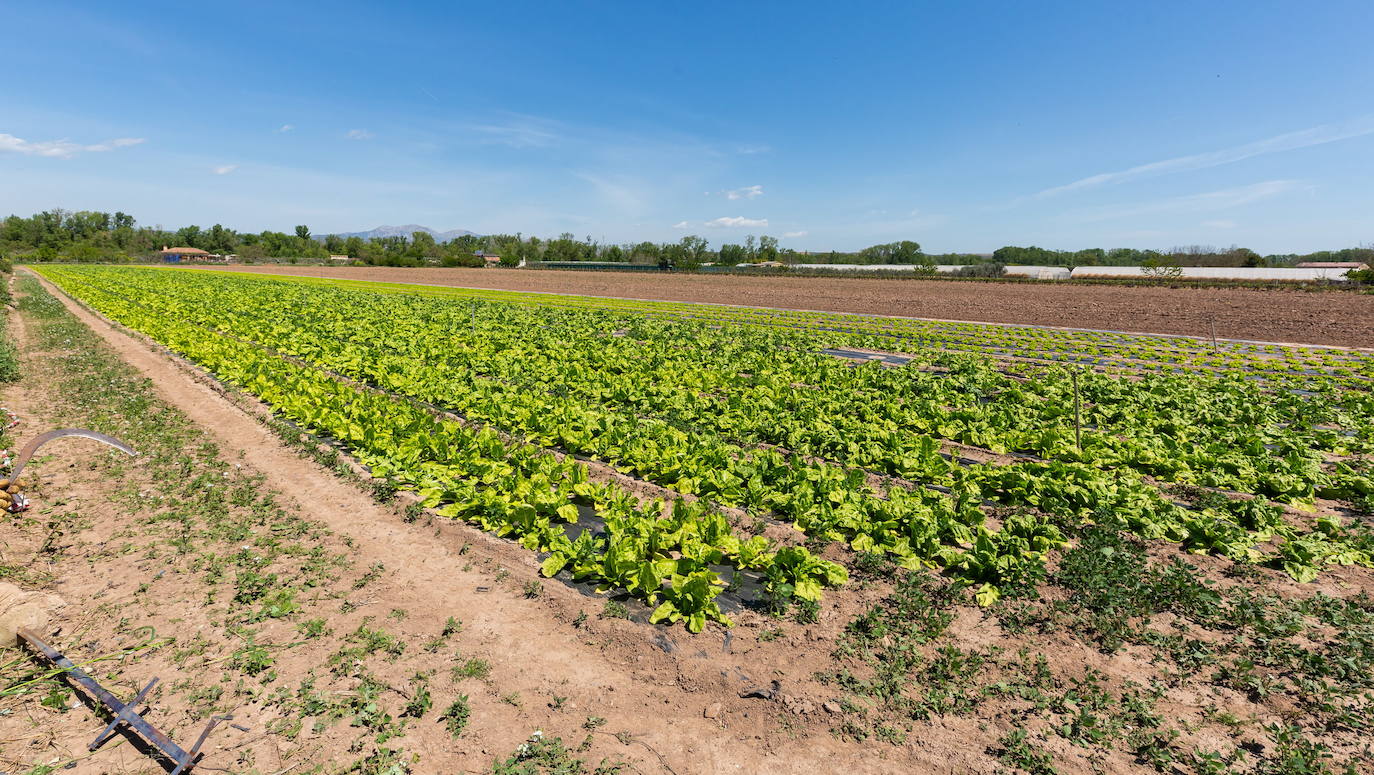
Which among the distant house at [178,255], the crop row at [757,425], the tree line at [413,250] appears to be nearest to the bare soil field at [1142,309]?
the crop row at [757,425]

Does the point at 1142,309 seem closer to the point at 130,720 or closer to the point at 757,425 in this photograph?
the point at 757,425

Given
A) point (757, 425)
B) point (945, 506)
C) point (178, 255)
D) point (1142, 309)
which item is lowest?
point (945, 506)

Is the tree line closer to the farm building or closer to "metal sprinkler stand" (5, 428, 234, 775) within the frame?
the farm building

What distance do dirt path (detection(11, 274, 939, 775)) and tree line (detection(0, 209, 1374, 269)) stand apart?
370 feet

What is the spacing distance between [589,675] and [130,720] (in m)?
3.03

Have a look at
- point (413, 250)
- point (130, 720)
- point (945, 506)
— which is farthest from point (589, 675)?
point (413, 250)

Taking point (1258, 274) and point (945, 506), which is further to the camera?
point (1258, 274)

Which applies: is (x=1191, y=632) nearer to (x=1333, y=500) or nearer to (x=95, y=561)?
(x=1333, y=500)

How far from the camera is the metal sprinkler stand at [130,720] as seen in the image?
12.4 ft

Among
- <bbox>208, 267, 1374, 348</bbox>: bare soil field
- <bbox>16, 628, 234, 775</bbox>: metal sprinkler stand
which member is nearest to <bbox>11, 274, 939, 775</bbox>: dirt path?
<bbox>16, 628, 234, 775</bbox>: metal sprinkler stand

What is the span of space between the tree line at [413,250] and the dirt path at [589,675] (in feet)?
370

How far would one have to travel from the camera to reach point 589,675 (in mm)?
4773

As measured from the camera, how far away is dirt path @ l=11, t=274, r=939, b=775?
402 centimetres

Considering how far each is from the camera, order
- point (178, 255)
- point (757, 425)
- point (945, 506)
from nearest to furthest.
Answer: point (945, 506) → point (757, 425) → point (178, 255)
